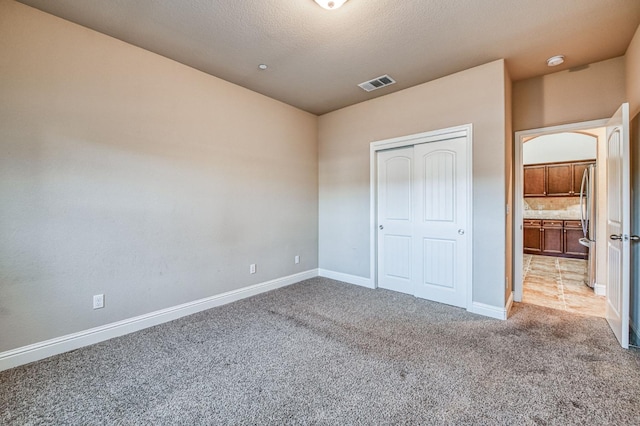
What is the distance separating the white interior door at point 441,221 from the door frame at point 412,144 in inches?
2.2

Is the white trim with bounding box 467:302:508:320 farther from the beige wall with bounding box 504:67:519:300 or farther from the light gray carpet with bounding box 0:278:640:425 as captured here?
the beige wall with bounding box 504:67:519:300

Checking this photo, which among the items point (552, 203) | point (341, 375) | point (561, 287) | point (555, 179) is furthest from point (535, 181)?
point (341, 375)

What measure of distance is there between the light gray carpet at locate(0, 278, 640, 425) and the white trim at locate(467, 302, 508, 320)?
99 mm

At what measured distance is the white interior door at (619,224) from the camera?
7.39 feet

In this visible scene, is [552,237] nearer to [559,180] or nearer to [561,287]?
[559,180]

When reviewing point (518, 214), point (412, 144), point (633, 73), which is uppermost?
point (633, 73)

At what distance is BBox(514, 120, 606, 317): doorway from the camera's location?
151 inches

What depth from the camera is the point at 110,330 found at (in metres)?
2.59

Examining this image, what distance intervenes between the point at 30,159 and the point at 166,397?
217 centimetres

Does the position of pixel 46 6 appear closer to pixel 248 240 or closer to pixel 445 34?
pixel 248 240

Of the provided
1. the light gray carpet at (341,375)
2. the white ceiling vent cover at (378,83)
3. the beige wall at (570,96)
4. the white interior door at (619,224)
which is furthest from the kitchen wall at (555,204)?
the white ceiling vent cover at (378,83)

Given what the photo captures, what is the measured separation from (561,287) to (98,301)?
5.91 m

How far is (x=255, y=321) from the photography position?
2.98 meters

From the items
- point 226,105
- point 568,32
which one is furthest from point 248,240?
point 568,32
